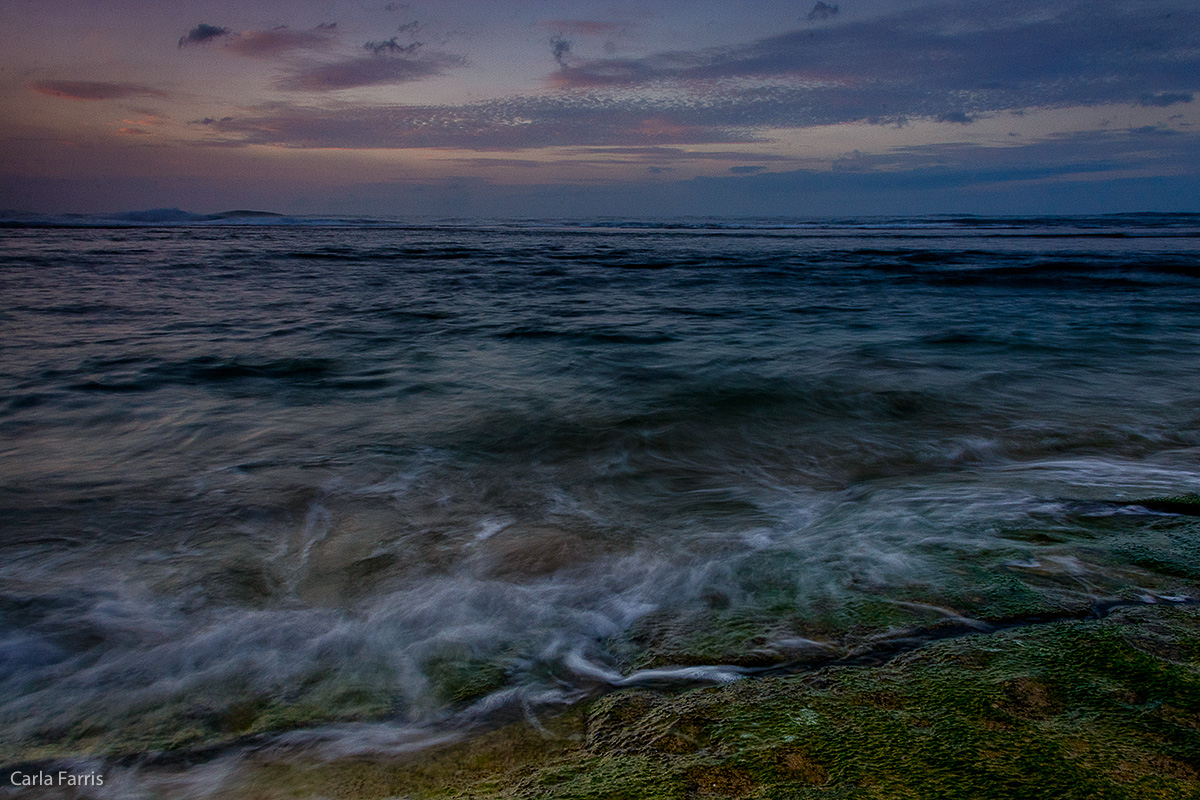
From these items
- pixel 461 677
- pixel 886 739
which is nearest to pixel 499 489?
pixel 461 677

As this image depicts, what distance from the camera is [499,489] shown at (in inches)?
178

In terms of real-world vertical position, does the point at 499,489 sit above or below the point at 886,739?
below

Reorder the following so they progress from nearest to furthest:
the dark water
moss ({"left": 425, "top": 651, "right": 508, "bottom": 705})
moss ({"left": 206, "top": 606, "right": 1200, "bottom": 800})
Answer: moss ({"left": 206, "top": 606, "right": 1200, "bottom": 800}), moss ({"left": 425, "top": 651, "right": 508, "bottom": 705}), the dark water

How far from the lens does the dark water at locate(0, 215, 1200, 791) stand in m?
2.63

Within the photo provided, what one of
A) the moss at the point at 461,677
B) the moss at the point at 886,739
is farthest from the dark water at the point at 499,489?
the moss at the point at 886,739

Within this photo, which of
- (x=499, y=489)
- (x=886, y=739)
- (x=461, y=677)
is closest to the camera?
(x=886, y=739)

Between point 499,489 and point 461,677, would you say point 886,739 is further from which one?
point 499,489

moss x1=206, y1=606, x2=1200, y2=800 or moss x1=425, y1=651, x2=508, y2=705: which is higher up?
moss x1=206, y1=606, x2=1200, y2=800

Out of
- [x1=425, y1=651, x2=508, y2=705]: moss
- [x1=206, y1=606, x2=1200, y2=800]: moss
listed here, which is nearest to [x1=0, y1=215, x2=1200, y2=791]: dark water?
[x1=425, y1=651, x2=508, y2=705]: moss

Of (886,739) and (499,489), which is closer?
(886,739)

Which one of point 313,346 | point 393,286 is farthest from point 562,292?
point 313,346

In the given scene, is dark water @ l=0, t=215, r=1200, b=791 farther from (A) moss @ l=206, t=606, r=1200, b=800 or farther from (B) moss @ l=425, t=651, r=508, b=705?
(A) moss @ l=206, t=606, r=1200, b=800

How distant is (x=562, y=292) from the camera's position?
50.0ft

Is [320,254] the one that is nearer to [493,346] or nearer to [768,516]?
[493,346]
